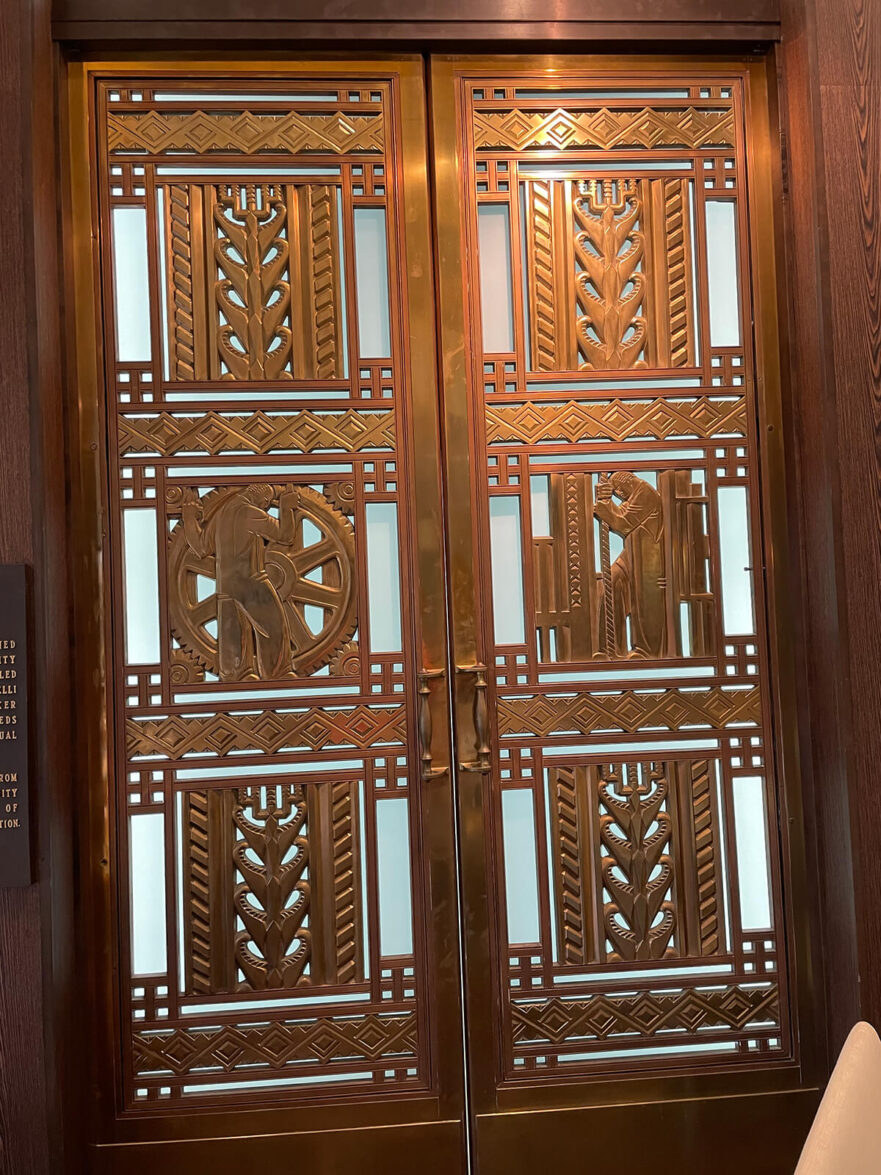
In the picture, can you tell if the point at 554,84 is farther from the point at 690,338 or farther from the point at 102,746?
the point at 102,746

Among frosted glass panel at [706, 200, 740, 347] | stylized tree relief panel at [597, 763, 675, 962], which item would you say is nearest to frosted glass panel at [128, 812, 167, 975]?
stylized tree relief panel at [597, 763, 675, 962]

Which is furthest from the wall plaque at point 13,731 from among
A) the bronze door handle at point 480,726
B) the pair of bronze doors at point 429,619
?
the bronze door handle at point 480,726

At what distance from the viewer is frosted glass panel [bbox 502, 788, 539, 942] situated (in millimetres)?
2178

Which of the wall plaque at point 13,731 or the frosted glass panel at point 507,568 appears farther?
the frosted glass panel at point 507,568

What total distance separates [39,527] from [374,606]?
2.25ft

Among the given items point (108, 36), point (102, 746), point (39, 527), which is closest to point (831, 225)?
point (108, 36)

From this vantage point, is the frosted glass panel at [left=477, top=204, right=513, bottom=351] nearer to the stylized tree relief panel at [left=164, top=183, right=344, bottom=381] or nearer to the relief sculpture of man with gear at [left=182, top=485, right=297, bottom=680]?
the stylized tree relief panel at [left=164, top=183, right=344, bottom=381]

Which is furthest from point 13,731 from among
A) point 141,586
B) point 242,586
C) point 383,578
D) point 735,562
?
point 735,562

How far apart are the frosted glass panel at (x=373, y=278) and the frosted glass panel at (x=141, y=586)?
0.61 meters

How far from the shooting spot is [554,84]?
87.2 inches

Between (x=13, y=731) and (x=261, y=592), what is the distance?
55cm

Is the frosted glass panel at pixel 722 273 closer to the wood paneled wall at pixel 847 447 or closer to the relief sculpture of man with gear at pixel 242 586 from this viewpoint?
the wood paneled wall at pixel 847 447

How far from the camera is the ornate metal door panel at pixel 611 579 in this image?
2.17m

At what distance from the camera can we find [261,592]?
2.15 m
